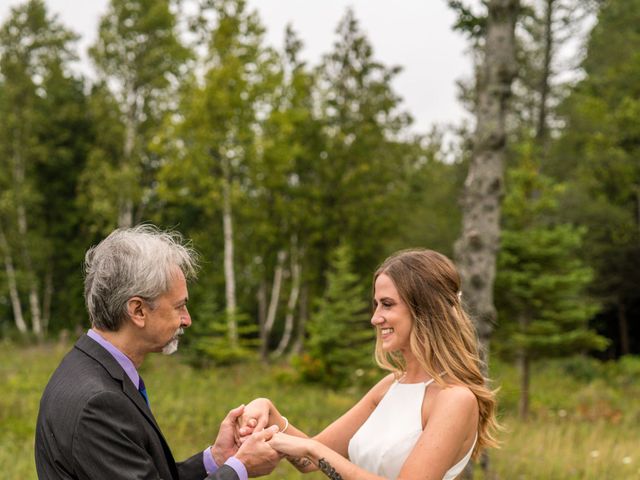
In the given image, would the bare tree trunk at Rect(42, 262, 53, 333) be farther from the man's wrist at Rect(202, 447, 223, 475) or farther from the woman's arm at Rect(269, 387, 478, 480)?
the woman's arm at Rect(269, 387, 478, 480)

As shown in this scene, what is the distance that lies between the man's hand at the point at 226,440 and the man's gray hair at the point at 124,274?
3.07 ft

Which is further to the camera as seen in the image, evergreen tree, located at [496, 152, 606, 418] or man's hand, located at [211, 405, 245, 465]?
evergreen tree, located at [496, 152, 606, 418]

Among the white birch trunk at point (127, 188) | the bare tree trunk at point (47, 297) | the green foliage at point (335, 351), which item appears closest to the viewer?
the green foliage at point (335, 351)

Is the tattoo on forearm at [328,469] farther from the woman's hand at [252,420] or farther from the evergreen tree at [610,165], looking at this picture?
the evergreen tree at [610,165]

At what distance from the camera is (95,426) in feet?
8.18

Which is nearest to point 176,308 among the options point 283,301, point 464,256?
point 464,256

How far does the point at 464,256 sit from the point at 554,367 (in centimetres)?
1609

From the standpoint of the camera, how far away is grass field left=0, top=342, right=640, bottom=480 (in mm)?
7941

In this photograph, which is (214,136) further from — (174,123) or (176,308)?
(176,308)

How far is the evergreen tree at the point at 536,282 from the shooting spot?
45.1 ft

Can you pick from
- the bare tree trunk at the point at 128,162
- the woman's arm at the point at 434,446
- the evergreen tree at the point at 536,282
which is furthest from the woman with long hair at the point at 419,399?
the bare tree trunk at the point at 128,162

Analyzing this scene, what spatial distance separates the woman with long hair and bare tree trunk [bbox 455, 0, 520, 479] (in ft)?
13.6

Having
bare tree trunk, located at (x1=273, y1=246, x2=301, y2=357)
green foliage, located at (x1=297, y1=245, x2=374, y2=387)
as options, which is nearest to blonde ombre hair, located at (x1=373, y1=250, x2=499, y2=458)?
green foliage, located at (x1=297, y1=245, x2=374, y2=387)

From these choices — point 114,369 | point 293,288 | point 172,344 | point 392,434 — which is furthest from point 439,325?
point 293,288
